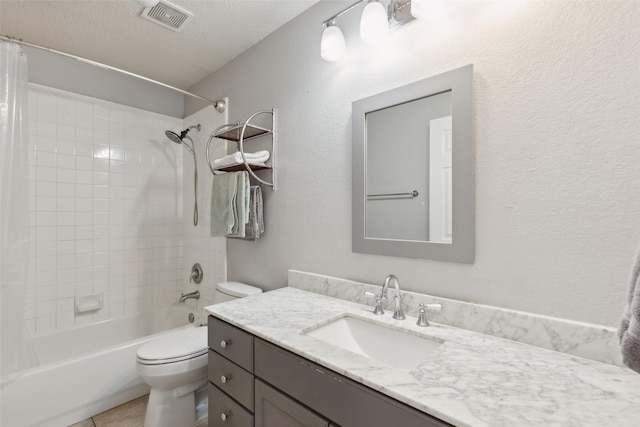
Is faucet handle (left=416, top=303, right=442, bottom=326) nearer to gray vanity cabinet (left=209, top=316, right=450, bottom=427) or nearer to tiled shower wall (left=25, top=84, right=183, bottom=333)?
gray vanity cabinet (left=209, top=316, right=450, bottom=427)

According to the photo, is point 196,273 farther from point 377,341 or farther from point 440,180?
point 440,180

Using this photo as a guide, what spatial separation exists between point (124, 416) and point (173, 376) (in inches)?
24.4

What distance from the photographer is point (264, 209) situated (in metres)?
1.86

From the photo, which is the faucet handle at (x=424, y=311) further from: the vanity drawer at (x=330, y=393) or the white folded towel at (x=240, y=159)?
the white folded towel at (x=240, y=159)

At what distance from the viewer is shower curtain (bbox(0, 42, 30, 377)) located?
1521 mm

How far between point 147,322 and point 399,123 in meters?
2.54

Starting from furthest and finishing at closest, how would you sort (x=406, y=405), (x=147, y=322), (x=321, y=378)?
(x=147, y=322) < (x=321, y=378) < (x=406, y=405)

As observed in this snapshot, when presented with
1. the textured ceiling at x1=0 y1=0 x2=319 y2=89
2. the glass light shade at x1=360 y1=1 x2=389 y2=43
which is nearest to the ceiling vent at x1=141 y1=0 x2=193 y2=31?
the textured ceiling at x1=0 y1=0 x2=319 y2=89

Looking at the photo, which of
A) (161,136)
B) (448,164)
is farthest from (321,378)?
(161,136)

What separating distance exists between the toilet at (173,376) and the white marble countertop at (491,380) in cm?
71

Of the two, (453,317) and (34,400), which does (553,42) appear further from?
(34,400)

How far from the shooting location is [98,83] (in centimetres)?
228

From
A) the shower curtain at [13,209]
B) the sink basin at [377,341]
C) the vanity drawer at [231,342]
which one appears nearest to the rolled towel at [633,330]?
the sink basin at [377,341]

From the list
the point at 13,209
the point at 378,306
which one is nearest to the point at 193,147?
the point at 13,209
